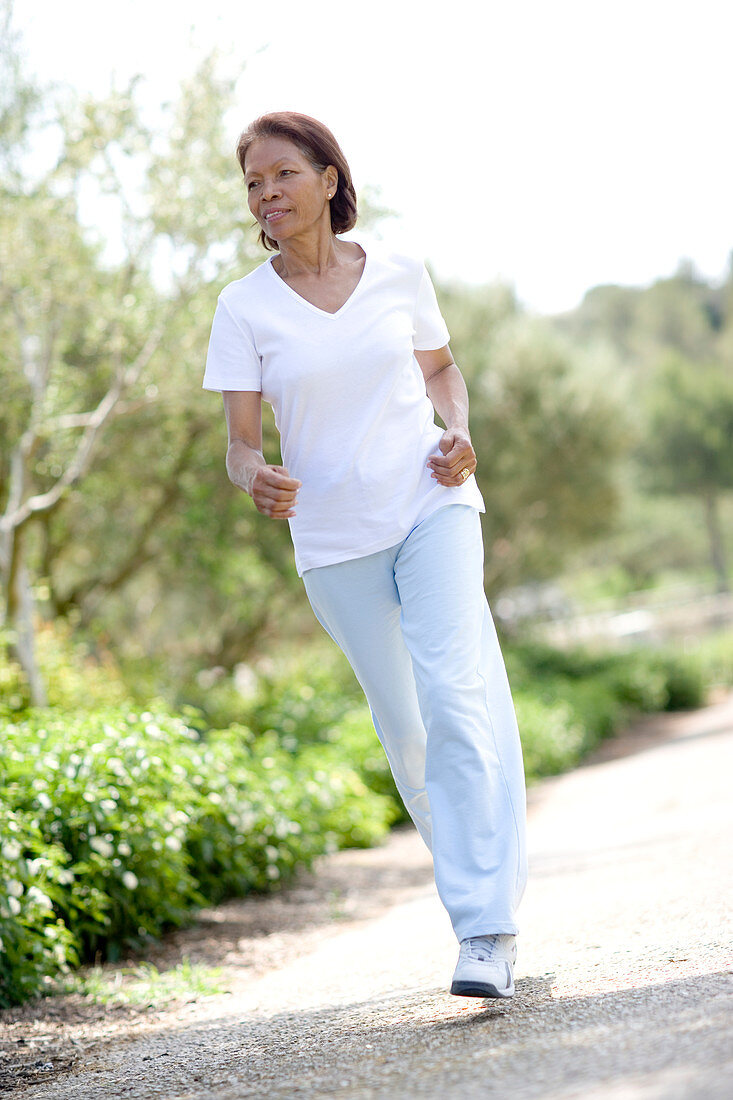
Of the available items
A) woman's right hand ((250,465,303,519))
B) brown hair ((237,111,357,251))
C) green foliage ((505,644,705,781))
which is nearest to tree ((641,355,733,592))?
green foliage ((505,644,705,781))

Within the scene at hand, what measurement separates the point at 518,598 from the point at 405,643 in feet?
57.4

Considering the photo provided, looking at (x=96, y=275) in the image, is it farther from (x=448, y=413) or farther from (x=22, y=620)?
(x=448, y=413)

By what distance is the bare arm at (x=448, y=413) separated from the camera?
9.35 feet

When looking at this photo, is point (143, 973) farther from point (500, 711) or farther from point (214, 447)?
point (214, 447)

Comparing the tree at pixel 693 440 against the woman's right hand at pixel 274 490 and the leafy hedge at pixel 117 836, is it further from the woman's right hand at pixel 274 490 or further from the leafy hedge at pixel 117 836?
the woman's right hand at pixel 274 490

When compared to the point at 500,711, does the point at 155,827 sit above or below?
below

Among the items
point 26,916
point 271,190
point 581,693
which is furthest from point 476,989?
point 581,693

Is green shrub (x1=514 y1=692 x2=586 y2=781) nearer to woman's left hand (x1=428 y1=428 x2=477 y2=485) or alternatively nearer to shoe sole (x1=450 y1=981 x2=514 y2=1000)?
woman's left hand (x1=428 y1=428 x2=477 y2=485)

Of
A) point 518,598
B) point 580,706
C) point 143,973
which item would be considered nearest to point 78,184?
point 143,973

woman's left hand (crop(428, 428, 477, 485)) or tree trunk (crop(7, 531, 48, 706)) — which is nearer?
woman's left hand (crop(428, 428, 477, 485))

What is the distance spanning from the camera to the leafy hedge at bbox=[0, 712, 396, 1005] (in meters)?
3.73

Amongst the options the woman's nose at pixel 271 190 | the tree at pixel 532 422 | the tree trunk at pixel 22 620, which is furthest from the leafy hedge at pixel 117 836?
the tree at pixel 532 422

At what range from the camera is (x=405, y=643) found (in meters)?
2.90

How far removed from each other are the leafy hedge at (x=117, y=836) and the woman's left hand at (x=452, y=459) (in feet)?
6.19
